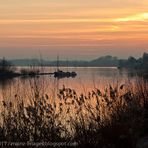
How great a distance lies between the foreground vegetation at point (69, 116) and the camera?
29.3ft

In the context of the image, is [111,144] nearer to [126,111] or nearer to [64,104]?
[126,111]

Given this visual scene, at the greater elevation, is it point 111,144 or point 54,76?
point 54,76

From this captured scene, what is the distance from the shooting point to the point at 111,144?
8141 millimetres

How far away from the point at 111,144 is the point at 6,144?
1.94 meters

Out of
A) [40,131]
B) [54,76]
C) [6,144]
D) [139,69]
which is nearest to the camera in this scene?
[6,144]

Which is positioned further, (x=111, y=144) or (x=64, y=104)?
(x=64, y=104)

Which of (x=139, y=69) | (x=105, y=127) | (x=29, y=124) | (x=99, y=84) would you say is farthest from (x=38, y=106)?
(x=139, y=69)

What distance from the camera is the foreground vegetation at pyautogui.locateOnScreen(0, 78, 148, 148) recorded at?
29.3 feet

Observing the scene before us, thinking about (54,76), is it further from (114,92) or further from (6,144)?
(6,144)

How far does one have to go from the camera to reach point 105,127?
9.01 m

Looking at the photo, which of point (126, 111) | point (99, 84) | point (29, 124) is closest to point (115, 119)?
point (126, 111)

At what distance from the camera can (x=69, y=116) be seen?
1021 cm

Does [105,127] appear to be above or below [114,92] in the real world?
below

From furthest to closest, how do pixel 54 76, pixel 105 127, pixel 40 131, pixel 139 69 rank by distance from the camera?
pixel 139 69, pixel 54 76, pixel 40 131, pixel 105 127
